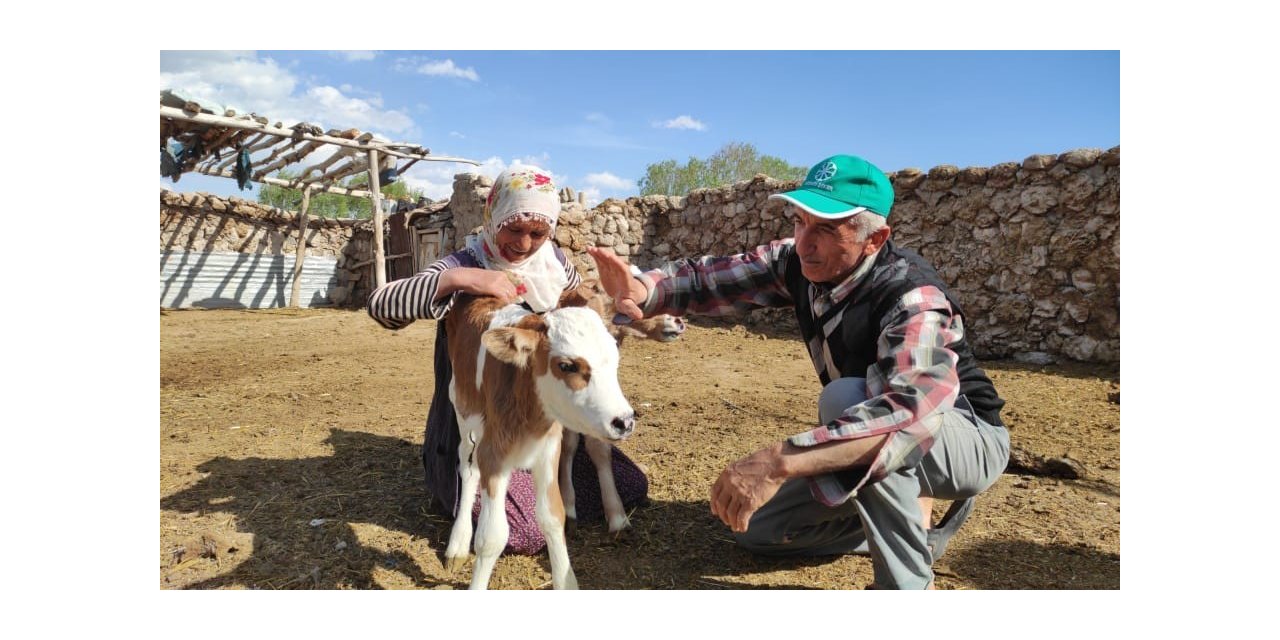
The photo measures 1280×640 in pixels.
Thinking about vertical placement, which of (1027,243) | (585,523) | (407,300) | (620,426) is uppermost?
(1027,243)

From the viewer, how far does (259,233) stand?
19953 mm

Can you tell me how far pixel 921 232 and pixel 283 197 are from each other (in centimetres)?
4440

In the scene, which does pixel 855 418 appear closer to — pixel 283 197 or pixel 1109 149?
pixel 1109 149

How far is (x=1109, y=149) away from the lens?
26.0ft

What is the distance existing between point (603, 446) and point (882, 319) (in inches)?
67.8

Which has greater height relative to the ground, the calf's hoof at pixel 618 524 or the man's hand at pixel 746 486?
the man's hand at pixel 746 486

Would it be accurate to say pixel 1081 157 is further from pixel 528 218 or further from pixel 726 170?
pixel 726 170

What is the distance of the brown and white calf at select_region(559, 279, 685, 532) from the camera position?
309cm

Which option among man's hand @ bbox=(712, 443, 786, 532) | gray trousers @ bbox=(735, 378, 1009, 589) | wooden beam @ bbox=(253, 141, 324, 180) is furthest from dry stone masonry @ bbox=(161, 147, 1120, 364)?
man's hand @ bbox=(712, 443, 786, 532)

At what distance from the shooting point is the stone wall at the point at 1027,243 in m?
8.13

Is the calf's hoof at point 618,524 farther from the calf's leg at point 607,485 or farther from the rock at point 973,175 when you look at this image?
the rock at point 973,175

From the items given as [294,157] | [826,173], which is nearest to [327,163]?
[294,157]

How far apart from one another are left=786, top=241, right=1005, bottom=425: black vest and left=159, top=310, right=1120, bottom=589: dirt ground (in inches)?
34.0

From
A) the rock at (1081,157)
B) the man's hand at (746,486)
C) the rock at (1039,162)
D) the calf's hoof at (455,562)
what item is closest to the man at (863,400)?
the man's hand at (746,486)
